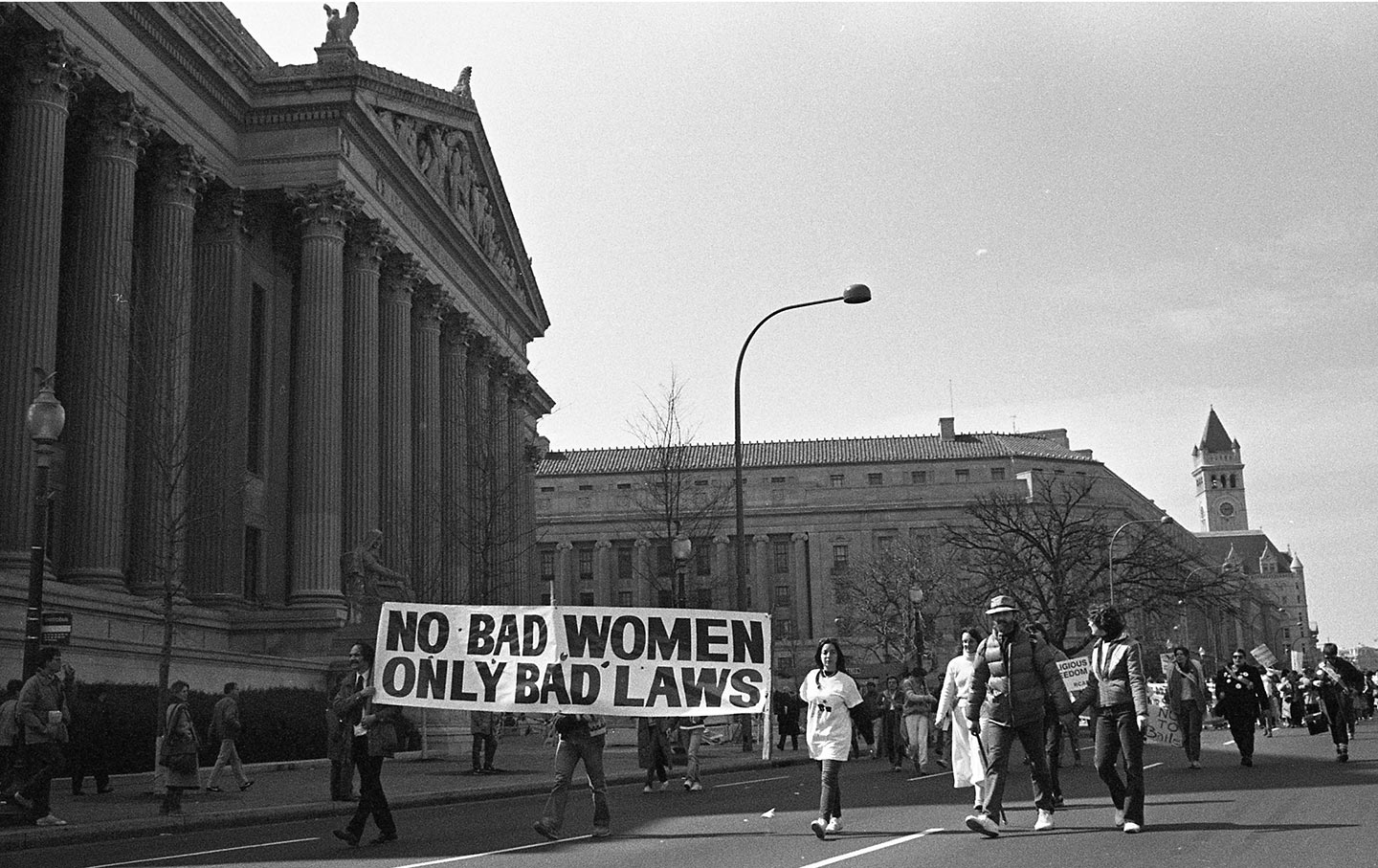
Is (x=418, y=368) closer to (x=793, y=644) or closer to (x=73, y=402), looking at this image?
(x=73, y=402)

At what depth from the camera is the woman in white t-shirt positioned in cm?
1229

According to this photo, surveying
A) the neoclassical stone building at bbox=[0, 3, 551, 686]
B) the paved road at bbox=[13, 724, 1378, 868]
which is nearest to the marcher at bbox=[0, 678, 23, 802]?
the paved road at bbox=[13, 724, 1378, 868]

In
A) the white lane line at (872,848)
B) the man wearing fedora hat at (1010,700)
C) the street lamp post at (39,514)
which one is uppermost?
the street lamp post at (39,514)

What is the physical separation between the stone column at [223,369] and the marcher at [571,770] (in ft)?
68.0

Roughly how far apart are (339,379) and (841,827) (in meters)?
27.2

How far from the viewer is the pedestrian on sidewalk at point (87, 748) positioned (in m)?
20.1

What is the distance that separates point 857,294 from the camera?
1128 inches

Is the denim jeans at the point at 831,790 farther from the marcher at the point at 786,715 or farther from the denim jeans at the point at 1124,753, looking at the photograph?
the marcher at the point at 786,715

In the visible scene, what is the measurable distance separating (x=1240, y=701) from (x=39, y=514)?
16396 millimetres

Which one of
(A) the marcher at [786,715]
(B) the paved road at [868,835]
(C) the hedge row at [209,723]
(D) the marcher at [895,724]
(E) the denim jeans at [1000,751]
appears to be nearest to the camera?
(B) the paved road at [868,835]

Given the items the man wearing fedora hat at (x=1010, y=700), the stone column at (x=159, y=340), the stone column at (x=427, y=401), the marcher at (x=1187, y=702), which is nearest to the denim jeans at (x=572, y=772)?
the man wearing fedora hat at (x=1010, y=700)

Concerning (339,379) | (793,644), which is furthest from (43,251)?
(793,644)

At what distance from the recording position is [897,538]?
368 feet

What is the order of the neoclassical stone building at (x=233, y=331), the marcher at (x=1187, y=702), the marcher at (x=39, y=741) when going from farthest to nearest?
1. the neoclassical stone building at (x=233, y=331)
2. the marcher at (x=1187, y=702)
3. the marcher at (x=39, y=741)
